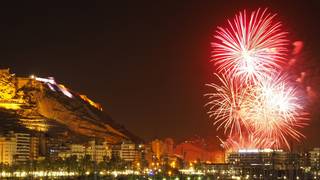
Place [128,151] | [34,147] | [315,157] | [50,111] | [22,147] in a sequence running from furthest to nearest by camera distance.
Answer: [315,157] < [50,111] < [128,151] < [34,147] < [22,147]

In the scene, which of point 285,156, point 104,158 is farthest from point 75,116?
point 285,156

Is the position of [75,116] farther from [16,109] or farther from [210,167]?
[210,167]

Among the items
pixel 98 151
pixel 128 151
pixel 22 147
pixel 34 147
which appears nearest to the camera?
pixel 22 147

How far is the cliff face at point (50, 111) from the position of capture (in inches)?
5709

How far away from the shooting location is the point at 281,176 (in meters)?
128

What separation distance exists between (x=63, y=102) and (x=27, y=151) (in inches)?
1081

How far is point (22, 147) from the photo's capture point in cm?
12950

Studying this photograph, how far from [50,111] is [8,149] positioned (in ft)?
89.6

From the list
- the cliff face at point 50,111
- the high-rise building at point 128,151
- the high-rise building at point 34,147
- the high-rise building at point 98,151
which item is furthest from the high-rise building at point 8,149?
the high-rise building at point 128,151

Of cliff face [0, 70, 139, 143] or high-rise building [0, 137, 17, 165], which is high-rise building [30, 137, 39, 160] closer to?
high-rise building [0, 137, 17, 165]

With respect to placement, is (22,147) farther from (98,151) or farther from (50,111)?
(50,111)

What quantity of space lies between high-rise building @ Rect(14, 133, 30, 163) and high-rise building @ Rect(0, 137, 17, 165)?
0.97 meters

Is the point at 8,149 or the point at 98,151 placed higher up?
the point at 8,149

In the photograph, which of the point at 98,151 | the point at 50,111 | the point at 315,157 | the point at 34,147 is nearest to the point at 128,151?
the point at 98,151
